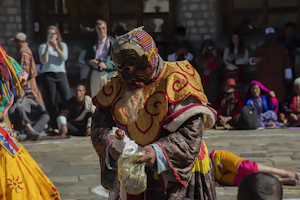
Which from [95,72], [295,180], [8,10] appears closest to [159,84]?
[295,180]

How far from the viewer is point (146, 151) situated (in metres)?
2.35

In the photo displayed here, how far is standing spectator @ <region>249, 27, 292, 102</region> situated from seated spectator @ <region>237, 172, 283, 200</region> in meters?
7.52

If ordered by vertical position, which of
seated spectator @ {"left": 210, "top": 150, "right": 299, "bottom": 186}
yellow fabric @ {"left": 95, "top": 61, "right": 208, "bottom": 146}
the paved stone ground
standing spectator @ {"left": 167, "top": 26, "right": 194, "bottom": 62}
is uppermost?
standing spectator @ {"left": 167, "top": 26, "right": 194, "bottom": 62}

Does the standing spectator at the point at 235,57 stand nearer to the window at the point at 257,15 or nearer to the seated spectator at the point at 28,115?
the window at the point at 257,15

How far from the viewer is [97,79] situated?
8.20m

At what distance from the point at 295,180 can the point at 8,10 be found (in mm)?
9018

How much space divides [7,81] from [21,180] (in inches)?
29.6

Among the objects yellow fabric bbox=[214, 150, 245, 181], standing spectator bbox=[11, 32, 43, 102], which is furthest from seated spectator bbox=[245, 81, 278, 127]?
standing spectator bbox=[11, 32, 43, 102]

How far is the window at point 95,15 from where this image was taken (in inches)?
436

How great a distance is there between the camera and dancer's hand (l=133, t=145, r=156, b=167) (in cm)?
233

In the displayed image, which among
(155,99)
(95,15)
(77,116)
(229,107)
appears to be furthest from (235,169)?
(95,15)

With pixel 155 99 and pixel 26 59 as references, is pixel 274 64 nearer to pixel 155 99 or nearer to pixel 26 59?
pixel 26 59

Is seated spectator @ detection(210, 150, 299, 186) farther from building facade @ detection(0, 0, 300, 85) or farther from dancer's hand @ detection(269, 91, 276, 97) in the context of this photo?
building facade @ detection(0, 0, 300, 85)

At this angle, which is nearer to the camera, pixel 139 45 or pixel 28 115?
pixel 139 45
